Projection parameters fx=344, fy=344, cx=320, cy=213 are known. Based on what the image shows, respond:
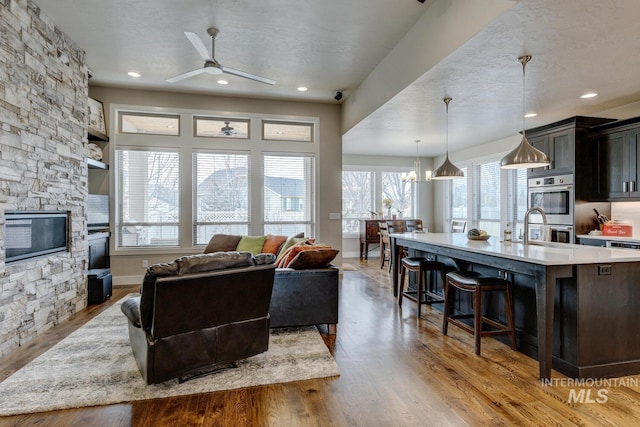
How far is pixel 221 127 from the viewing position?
6.05 metres

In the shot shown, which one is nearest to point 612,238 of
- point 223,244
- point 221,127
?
point 223,244

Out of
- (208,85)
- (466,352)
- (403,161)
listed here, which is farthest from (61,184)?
(403,161)

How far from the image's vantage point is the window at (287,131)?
20.5 ft

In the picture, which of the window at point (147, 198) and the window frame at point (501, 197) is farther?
the window frame at point (501, 197)

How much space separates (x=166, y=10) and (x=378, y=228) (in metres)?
6.09

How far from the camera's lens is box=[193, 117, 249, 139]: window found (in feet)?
19.6

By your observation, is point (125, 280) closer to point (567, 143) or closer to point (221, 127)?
point (221, 127)

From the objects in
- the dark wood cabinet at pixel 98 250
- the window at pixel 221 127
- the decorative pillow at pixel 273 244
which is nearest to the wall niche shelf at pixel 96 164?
the dark wood cabinet at pixel 98 250

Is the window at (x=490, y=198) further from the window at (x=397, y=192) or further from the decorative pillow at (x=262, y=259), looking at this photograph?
the decorative pillow at (x=262, y=259)

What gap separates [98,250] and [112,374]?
331 centimetres

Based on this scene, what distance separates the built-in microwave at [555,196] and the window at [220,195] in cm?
478

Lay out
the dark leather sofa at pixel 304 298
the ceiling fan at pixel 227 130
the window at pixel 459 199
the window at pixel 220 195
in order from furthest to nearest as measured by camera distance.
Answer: the window at pixel 459 199 → the ceiling fan at pixel 227 130 → the window at pixel 220 195 → the dark leather sofa at pixel 304 298

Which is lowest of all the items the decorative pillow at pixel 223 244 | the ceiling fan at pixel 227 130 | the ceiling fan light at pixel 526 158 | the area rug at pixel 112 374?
the area rug at pixel 112 374

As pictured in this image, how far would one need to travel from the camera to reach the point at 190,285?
2.23 meters
